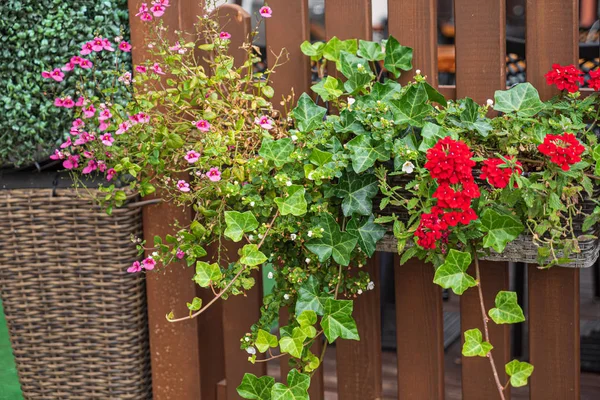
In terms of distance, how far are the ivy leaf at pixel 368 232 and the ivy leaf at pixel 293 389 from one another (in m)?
0.32

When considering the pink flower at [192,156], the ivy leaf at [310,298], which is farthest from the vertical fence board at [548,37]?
the pink flower at [192,156]

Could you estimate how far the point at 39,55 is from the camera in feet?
6.59

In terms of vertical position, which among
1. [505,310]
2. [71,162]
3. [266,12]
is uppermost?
[266,12]

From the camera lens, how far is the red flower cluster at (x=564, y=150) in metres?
1.43

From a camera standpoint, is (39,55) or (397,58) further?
(39,55)

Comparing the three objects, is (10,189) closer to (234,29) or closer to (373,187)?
(234,29)

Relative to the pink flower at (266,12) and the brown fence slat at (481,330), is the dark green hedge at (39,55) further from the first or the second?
the brown fence slat at (481,330)

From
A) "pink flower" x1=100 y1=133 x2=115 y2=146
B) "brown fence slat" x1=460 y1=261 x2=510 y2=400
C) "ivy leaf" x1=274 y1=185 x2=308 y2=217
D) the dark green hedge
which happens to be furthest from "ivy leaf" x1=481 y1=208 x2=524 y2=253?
the dark green hedge

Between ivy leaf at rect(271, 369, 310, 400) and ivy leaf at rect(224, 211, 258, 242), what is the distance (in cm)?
34

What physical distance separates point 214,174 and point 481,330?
77 centimetres

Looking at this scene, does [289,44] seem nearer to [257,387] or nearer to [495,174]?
[495,174]

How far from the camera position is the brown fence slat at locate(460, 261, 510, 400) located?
1827mm

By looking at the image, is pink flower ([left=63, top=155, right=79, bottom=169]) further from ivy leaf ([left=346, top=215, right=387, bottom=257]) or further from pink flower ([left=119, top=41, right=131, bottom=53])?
ivy leaf ([left=346, top=215, right=387, bottom=257])

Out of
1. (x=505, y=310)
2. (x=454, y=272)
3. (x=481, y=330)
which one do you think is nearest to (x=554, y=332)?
(x=481, y=330)
